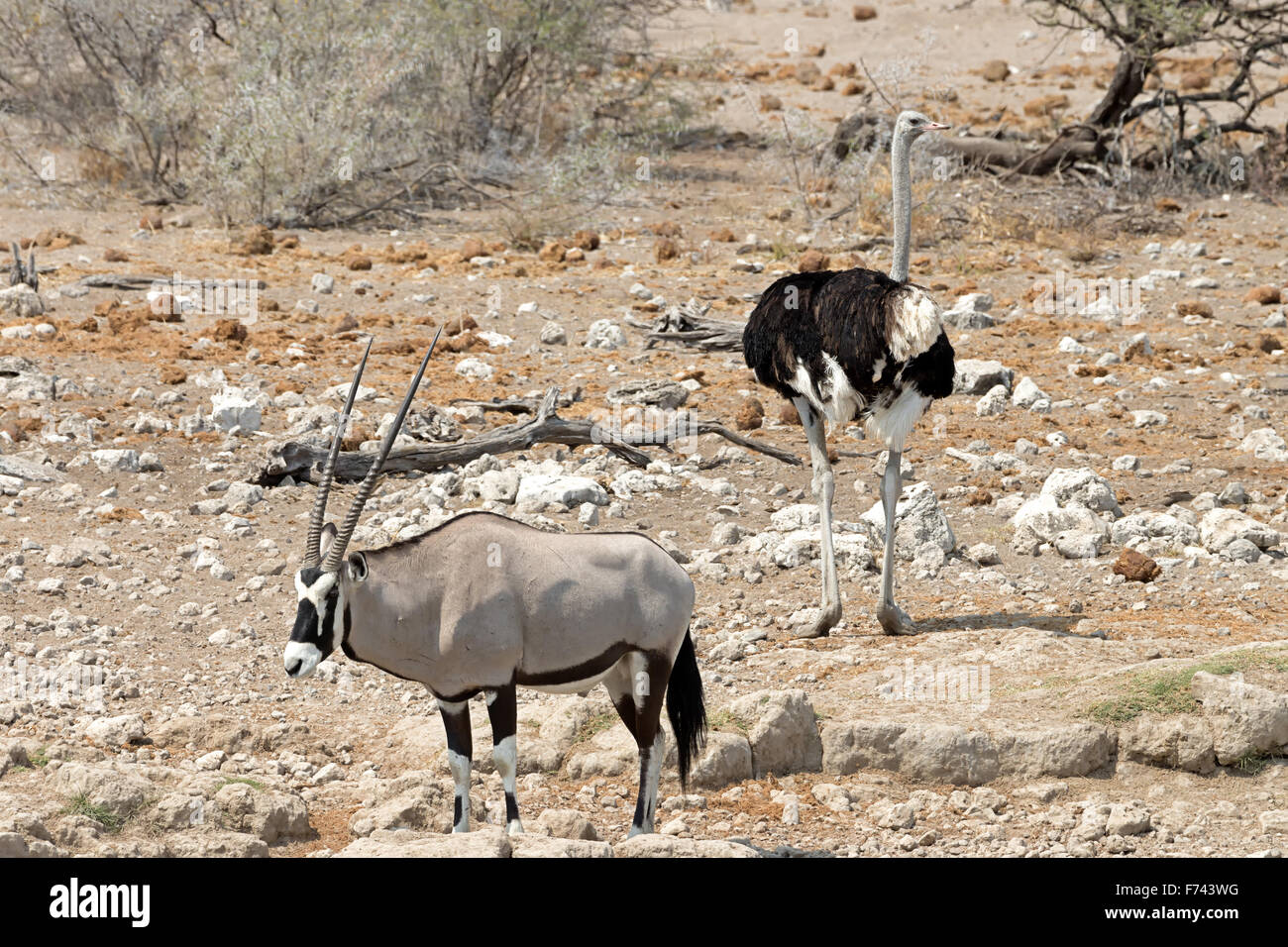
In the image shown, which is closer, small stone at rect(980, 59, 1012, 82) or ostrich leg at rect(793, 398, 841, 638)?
ostrich leg at rect(793, 398, 841, 638)

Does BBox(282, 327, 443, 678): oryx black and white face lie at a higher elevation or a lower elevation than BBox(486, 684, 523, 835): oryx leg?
higher

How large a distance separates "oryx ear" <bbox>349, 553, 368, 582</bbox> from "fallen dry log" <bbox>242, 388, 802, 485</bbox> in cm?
436

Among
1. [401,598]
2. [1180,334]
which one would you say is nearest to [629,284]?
[1180,334]

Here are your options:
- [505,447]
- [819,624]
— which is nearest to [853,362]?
[819,624]

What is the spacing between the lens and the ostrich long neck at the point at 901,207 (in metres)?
8.23

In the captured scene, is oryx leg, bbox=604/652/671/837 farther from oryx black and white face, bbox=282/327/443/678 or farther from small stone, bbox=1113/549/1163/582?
small stone, bbox=1113/549/1163/582

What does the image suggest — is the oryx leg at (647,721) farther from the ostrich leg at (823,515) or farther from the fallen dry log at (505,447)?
the fallen dry log at (505,447)

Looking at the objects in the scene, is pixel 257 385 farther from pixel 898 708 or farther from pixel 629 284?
pixel 898 708

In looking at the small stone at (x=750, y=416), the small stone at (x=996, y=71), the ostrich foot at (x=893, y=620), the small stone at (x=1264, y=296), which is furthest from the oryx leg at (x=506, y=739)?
the small stone at (x=996, y=71)

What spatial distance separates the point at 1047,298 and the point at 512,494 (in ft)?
21.8

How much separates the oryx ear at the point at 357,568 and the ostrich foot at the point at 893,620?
3235 mm

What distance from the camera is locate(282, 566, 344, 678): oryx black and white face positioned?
477 centimetres

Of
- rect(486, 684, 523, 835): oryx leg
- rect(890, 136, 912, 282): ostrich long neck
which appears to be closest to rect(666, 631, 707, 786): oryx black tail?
rect(486, 684, 523, 835): oryx leg

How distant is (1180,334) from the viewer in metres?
12.9
